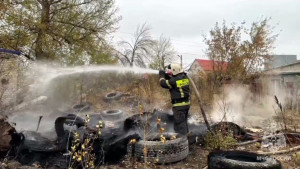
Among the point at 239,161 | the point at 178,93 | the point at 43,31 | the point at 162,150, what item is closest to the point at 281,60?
the point at 43,31

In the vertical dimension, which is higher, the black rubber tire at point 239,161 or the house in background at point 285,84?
the house in background at point 285,84

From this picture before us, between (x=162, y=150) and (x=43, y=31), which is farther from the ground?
(x=43, y=31)

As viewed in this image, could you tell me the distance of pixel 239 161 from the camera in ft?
14.9

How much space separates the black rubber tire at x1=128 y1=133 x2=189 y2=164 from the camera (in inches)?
209

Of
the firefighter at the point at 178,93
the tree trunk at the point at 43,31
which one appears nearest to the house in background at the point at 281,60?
the tree trunk at the point at 43,31

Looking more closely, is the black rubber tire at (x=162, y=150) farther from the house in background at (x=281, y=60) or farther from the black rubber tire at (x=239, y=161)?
the house in background at (x=281, y=60)

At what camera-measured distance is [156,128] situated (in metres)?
6.87

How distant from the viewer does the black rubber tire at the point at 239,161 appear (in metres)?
4.45

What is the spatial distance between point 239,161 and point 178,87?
8.15 feet

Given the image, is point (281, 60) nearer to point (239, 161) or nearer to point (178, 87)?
point (178, 87)

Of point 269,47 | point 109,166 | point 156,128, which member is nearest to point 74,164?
point 109,166

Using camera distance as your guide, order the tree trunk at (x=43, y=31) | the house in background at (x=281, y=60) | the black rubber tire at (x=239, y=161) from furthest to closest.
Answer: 1. the house in background at (x=281, y=60)
2. the tree trunk at (x=43, y=31)
3. the black rubber tire at (x=239, y=161)

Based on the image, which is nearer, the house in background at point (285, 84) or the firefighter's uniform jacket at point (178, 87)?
the firefighter's uniform jacket at point (178, 87)

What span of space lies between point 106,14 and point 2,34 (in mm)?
6052
